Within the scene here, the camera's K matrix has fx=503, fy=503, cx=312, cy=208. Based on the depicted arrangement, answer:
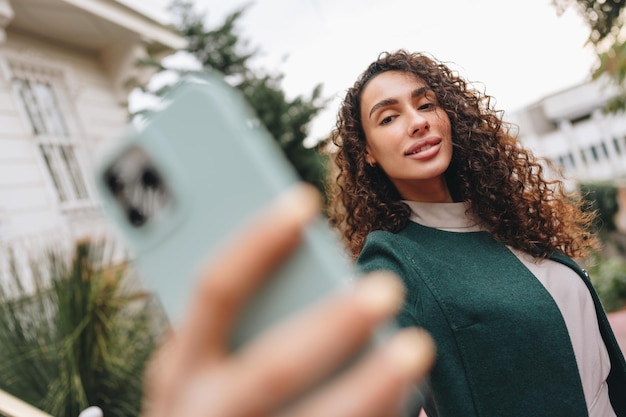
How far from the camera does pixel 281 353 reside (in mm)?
321

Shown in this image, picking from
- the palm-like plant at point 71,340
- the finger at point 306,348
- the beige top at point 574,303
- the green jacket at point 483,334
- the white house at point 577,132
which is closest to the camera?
the finger at point 306,348

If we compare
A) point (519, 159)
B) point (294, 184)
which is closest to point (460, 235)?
point (519, 159)

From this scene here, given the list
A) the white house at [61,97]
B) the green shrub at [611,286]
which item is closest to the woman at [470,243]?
the white house at [61,97]

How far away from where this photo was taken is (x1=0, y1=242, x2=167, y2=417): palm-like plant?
3045 millimetres

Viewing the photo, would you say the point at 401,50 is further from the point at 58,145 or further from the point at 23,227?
the point at 58,145

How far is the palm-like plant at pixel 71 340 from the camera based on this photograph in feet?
9.99

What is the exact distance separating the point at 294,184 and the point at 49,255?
3472 mm

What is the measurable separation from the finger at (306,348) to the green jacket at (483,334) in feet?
2.37

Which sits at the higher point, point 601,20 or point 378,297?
point 601,20

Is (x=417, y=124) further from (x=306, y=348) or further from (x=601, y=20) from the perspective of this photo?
(x=601, y=20)

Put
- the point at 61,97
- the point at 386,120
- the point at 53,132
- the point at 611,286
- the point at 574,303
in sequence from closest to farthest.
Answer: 1. the point at 574,303
2. the point at 386,120
3. the point at 53,132
4. the point at 61,97
5. the point at 611,286

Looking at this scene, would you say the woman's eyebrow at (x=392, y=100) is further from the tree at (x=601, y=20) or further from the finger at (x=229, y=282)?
the tree at (x=601, y=20)

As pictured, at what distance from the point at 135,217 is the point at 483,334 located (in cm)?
85

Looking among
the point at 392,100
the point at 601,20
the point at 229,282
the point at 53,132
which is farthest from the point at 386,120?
the point at 53,132
